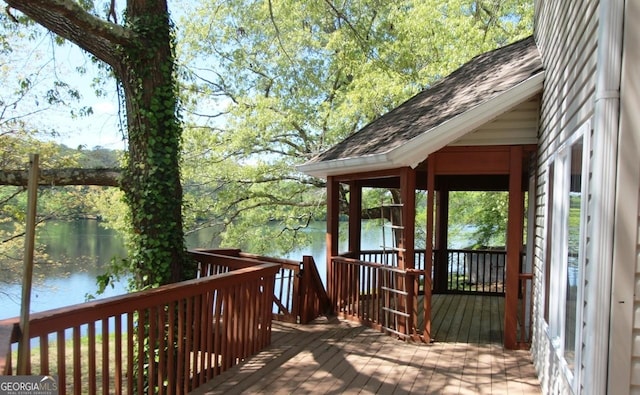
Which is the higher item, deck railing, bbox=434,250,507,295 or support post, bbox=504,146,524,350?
support post, bbox=504,146,524,350

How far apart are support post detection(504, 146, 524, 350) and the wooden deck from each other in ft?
1.05

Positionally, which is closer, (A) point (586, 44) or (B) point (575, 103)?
(A) point (586, 44)

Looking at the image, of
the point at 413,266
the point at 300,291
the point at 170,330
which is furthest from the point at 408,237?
the point at 170,330

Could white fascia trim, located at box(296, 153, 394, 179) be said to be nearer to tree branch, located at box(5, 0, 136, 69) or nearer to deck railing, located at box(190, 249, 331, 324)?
deck railing, located at box(190, 249, 331, 324)

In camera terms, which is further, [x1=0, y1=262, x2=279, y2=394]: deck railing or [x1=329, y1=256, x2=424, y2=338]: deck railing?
[x1=329, y1=256, x2=424, y2=338]: deck railing

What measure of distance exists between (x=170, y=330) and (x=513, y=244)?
4.05 metres

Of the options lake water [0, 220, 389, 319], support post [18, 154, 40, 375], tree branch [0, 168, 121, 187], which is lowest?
lake water [0, 220, 389, 319]

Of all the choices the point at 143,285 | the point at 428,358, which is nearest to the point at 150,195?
the point at 143,285

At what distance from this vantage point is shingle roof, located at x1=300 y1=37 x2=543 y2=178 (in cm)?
565

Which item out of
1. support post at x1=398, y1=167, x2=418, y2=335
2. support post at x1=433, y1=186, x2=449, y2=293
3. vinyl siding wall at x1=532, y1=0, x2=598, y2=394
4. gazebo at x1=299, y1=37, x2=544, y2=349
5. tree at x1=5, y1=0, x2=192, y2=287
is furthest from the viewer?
support post at x1=433, y1=186, x2=449, y2=293

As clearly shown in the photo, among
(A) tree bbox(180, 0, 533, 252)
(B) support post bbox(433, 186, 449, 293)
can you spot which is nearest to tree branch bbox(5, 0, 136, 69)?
(B) support post bbox(433, 186, 449, 293)

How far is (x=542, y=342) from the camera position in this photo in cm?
445

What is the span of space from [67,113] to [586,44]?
11319 millimetres

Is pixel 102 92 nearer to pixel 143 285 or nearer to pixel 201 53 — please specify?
pixel 143 285
